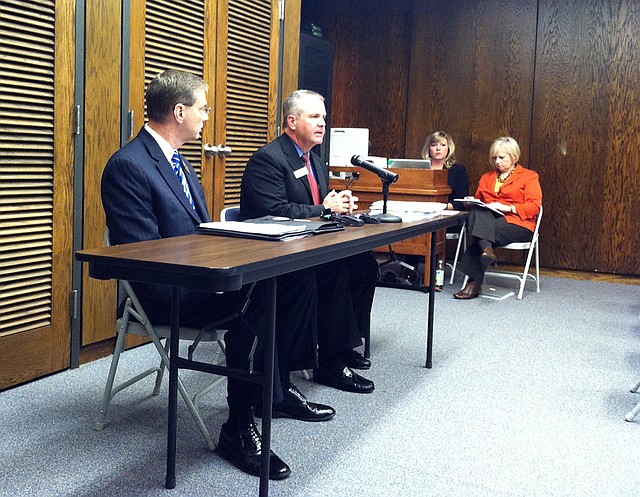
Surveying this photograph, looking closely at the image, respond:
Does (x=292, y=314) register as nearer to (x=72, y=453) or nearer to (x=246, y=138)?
(x=72, y=453)

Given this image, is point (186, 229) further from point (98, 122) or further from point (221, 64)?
point (221, 64)

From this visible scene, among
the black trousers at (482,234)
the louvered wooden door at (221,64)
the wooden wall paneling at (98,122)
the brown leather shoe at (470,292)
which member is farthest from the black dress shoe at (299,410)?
the black trousers at (482,234)

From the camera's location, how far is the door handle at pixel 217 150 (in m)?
4.39

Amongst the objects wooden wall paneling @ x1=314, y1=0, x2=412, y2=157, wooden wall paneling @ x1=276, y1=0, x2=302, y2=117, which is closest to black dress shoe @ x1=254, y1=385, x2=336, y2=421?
wooden wall paneling @ x1=276, y1=0, x2=302, y2=117

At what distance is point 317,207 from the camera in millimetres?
3473

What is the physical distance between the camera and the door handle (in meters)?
4.39

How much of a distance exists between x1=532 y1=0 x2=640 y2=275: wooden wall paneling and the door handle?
11.7 ft

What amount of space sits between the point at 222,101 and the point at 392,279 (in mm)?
2077

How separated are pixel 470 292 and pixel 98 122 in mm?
3199

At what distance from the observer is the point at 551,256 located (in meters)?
7.05

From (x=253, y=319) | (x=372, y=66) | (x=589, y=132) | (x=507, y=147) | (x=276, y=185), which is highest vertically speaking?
(x=372, y=66)

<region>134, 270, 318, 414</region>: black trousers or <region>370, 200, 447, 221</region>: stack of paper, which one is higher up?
<region>370, 200, 447, 221</region>: stack of paper

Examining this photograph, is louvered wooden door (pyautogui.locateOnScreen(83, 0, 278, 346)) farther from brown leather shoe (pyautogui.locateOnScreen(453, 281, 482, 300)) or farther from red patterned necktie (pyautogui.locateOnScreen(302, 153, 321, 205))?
brown leather shoe (pyautogui.locateOnScreen(453, 281, 482, 300))

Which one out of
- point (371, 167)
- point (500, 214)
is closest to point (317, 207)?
point (371, 167)
